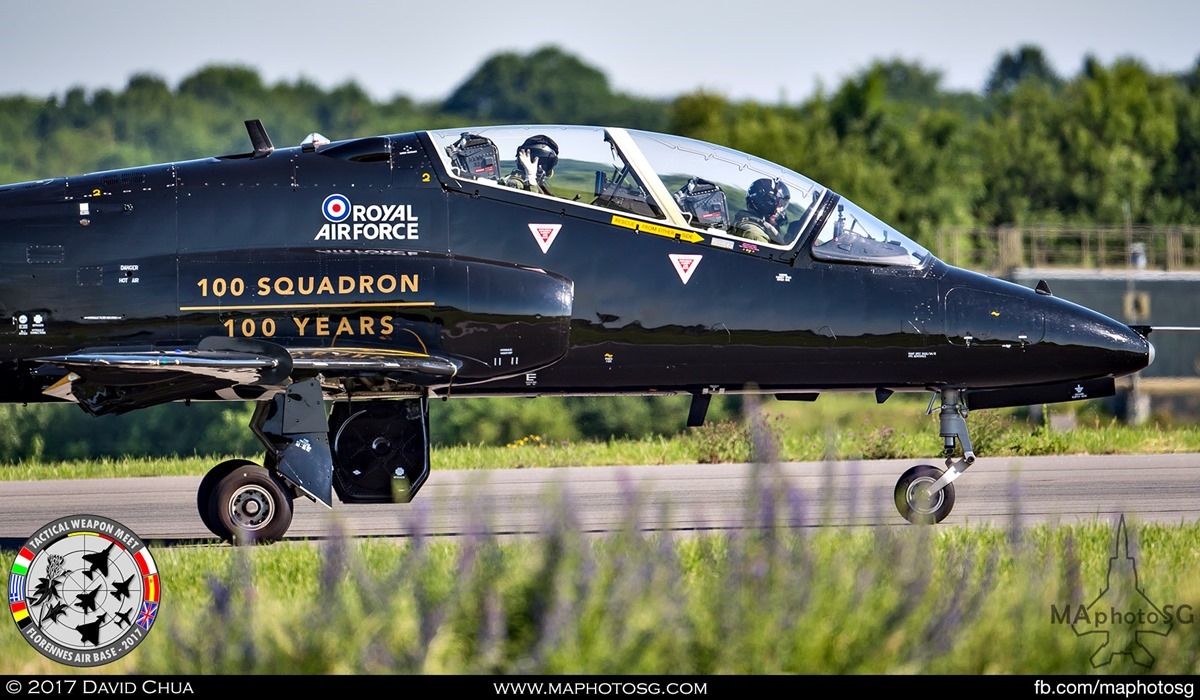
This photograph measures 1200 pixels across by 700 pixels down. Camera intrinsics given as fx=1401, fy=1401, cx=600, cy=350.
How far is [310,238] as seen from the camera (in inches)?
467

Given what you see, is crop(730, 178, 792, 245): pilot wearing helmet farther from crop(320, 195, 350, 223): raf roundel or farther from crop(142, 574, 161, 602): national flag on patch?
crop(142, 574, 161, 602): national flag on patch

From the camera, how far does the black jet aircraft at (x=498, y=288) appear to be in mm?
11773

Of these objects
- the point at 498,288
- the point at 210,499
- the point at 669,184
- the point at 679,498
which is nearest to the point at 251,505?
the point at 210,499

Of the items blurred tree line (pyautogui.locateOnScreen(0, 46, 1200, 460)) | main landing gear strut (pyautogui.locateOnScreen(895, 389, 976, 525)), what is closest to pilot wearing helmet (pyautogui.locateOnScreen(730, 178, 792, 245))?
main landing gear strut (pyautogui.locateOnScreen(895, 389, 976, 525))

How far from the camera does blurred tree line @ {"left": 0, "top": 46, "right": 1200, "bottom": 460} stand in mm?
37219

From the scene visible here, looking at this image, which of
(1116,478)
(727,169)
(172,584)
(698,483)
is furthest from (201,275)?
(1116,478)

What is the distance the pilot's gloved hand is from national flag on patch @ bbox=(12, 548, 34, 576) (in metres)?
5.67

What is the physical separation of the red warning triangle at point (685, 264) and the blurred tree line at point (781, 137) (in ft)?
69.7

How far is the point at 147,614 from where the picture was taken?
7738mm

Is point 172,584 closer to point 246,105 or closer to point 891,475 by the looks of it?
point 891,475

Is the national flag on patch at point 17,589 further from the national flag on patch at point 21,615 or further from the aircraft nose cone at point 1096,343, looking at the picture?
→ the aircraft nose cone at point 1096,343

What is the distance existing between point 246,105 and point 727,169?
3928 cm

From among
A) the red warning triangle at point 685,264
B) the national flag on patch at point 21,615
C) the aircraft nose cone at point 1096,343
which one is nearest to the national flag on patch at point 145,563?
the national flag on patch at point 21,615
